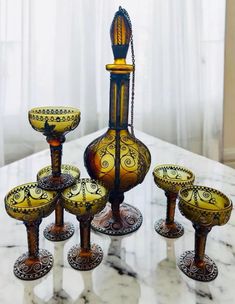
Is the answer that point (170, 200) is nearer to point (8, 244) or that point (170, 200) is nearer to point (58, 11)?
point (8, 244)

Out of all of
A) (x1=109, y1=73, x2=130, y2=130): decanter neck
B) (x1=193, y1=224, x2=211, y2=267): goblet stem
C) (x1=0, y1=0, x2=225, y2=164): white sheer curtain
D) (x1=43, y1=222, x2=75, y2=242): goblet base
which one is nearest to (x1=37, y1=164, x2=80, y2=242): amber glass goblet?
(x1=43, y1=222, x2=75, y2=242): goblet base

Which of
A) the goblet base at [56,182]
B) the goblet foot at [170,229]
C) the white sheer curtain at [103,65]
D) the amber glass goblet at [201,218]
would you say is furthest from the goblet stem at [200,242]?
the white sheer curtain at [103,65]

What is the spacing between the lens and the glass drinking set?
581mm

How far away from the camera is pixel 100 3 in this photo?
5.14 ft

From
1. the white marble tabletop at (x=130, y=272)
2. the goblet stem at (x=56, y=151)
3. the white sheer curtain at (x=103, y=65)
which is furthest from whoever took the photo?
the white sheer curtain at (x=103, y=65)

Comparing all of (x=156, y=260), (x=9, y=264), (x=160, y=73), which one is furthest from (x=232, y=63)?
(x=9, y=264)

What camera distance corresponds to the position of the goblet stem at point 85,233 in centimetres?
60

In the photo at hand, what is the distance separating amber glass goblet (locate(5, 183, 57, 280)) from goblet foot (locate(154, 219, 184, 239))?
0.24 meters

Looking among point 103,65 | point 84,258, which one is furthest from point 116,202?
point 103,65

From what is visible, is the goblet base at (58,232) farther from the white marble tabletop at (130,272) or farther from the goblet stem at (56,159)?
the goblet stem at (56,159)

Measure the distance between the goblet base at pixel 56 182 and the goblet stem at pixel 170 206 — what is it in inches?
8.0

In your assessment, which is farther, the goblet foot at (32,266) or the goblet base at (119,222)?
the goblet base at (119,222)

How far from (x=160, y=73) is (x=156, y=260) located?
1.25 m

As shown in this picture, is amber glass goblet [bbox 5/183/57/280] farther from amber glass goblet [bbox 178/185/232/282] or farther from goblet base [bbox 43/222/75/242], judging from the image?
amber glass goblet [bbox 178/185/232/282]
